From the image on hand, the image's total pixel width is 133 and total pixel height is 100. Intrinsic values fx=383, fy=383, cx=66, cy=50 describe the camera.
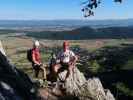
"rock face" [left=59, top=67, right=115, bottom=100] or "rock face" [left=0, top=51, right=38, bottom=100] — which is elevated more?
"rock face" [left=0, top=51, right=38, bottom=100]

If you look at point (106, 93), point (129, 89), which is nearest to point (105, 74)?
point (129, 89)

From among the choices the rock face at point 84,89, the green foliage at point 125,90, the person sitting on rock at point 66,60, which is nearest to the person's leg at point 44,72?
the person sitting on rock at point 66,60

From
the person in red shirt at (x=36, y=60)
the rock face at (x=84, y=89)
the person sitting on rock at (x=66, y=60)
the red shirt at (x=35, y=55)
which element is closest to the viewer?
the person in red shirt at (x=36, y=60)

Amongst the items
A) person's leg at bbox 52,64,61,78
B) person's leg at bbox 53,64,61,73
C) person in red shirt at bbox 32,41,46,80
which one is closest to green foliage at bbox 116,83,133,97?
person's leg at bbox 52,64,61,78

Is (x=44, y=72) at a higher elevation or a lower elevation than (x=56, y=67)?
lower

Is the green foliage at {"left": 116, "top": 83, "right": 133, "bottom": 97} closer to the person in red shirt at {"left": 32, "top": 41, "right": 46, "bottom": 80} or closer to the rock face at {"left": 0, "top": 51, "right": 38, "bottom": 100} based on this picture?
the person in red shirt at {"left": 32, "top": 41, "right": 46, "bottom": 80}

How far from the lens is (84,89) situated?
18.3 metres

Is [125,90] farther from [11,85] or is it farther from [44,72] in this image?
[11,85]

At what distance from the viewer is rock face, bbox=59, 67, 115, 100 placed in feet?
57.0

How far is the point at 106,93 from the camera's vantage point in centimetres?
1966

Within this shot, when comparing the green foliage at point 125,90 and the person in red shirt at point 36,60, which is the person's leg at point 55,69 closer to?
the person in red shirt at point 36,60

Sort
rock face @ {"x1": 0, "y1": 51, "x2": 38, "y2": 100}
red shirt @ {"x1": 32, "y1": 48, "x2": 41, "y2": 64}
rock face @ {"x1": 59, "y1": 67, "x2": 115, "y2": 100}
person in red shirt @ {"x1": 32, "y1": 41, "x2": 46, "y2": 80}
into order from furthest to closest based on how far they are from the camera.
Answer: rock face @ {"x1": 59, "y1": 67, "x2": 115, "y2": 100} < red shirt @ {"x1": 32, "y1": 48, "x2": 41, "y2": 64} < person in red shirt @ {"x1": 32, "y1": 41, "x2": 46, "y2": 80} < rock face @ {"x1": 0, "y1": 51, "x2": 38, "y2": 100}

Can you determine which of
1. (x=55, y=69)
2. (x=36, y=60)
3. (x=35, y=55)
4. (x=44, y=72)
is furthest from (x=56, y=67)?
(x=35, y=55)

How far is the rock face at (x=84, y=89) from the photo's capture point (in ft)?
57.0
